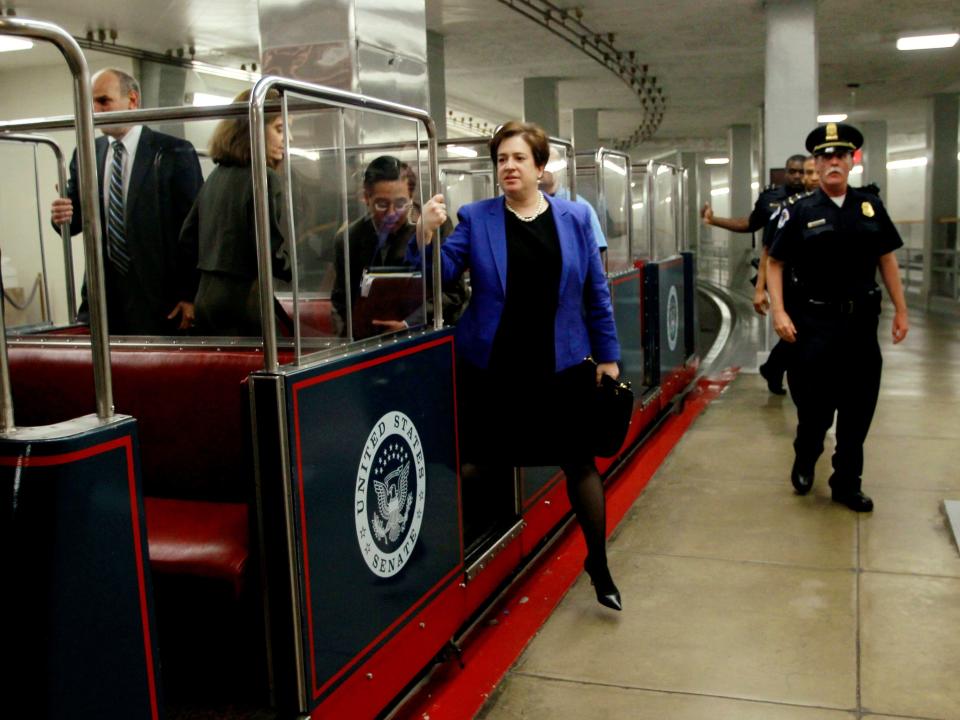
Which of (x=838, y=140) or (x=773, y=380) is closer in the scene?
(x=838, y=140)

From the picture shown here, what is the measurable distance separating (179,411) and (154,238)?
2.38 feet

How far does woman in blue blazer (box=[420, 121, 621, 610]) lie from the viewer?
123 inches

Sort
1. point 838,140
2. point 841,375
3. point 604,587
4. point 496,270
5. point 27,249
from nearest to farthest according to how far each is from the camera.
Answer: point 496,270
point 604,587
point 838,140
point 841,375
point 27,249

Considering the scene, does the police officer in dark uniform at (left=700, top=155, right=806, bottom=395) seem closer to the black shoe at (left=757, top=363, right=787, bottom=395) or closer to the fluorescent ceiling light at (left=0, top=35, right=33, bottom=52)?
the black shoe at (left=757, top=363, right=787, bottom=395)

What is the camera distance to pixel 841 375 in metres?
4.41

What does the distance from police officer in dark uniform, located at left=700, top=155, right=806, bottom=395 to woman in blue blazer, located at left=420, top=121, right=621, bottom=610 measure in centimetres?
364

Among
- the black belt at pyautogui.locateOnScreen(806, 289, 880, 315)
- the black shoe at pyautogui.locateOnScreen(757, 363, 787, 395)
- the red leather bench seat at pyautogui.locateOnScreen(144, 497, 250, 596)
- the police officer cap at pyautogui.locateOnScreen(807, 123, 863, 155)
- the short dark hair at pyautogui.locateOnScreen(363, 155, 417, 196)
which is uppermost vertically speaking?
the police officer cap at pyautogui.locateOnScreen(807, 123, 863, 155)

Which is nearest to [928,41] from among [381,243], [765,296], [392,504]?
[765,296]

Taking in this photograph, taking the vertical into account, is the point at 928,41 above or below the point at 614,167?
above

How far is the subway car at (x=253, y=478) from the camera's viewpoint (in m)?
1.61

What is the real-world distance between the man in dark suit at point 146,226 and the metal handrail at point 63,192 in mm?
220

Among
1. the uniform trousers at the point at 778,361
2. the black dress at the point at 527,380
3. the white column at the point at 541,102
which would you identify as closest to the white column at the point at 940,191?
the white column at the point at 541,102

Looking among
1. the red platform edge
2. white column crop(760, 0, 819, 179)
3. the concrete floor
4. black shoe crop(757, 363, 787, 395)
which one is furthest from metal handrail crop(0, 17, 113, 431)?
white column crop(760, 0, 819, 179)

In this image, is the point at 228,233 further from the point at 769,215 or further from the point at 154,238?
the point at 769,215
